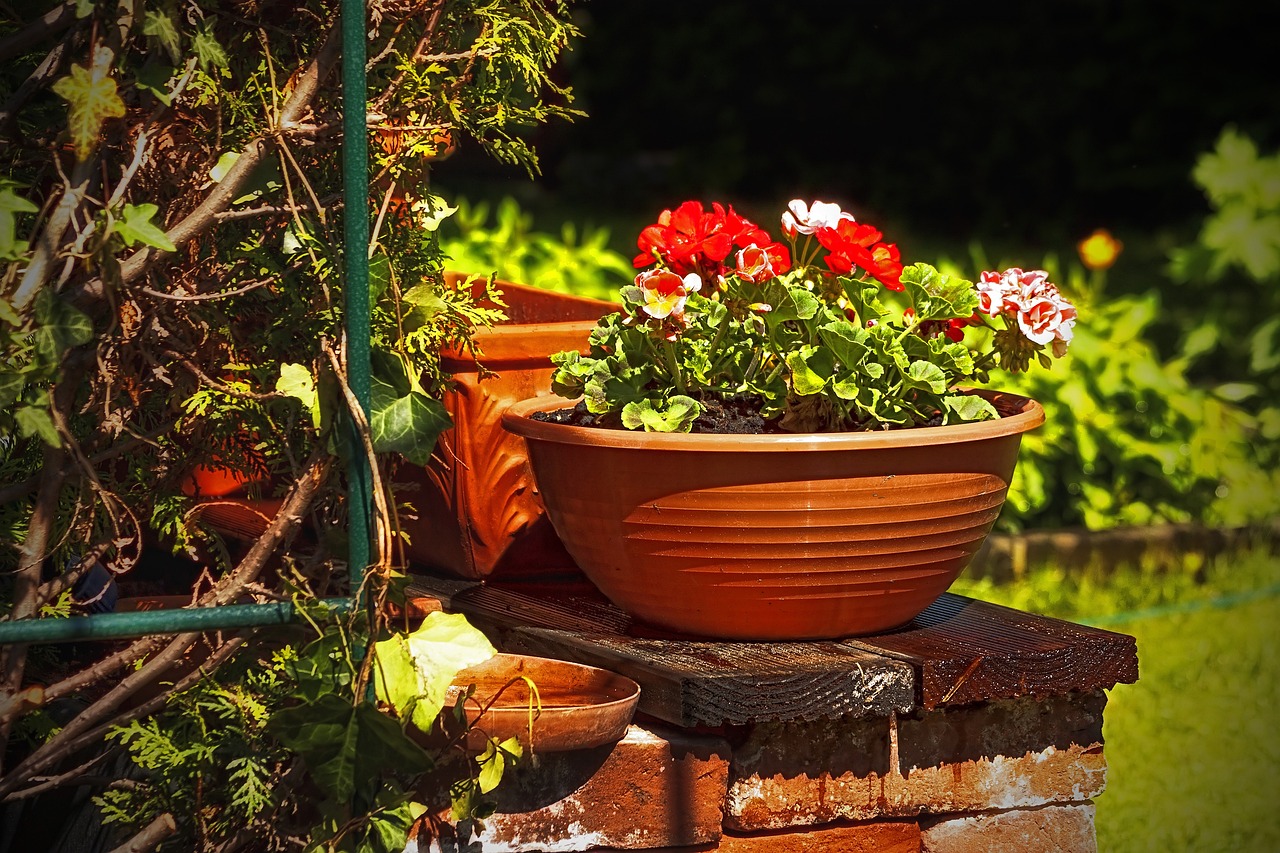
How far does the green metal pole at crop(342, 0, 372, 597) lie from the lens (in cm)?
144

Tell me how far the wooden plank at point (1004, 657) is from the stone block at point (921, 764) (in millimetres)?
60

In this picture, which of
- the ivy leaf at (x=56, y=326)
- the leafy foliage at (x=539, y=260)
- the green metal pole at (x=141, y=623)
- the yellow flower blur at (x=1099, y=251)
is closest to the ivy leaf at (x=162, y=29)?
the ivy leaf at (x=56, y=326)

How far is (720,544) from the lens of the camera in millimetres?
1817

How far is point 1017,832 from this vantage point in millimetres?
1932

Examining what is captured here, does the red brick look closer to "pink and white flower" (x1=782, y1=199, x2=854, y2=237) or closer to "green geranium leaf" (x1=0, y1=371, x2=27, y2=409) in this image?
"pink and white flower" (x1=782, y1=199, x2=854, y2=237)

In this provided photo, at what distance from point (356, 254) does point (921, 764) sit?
3.24 ft

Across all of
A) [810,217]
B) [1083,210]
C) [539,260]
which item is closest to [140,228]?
[810,217]

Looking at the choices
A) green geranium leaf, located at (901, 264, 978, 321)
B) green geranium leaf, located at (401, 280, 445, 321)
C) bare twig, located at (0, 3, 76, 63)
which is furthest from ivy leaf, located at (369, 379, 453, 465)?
green geranium leaf, located at (901, 264, 978, 321)

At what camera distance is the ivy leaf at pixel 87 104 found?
1.37m

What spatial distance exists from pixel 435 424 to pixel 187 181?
0.41 metres

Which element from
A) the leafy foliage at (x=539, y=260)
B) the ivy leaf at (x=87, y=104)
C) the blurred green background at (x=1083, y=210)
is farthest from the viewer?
the leafy foliage at (x=539, y=260)

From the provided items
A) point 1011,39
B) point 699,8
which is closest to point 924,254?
point 1011,39

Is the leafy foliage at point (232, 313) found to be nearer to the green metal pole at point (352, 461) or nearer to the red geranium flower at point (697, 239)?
the green metal pole at point (352, 461)

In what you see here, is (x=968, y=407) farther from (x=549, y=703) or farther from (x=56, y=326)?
(x=56, y=326)
